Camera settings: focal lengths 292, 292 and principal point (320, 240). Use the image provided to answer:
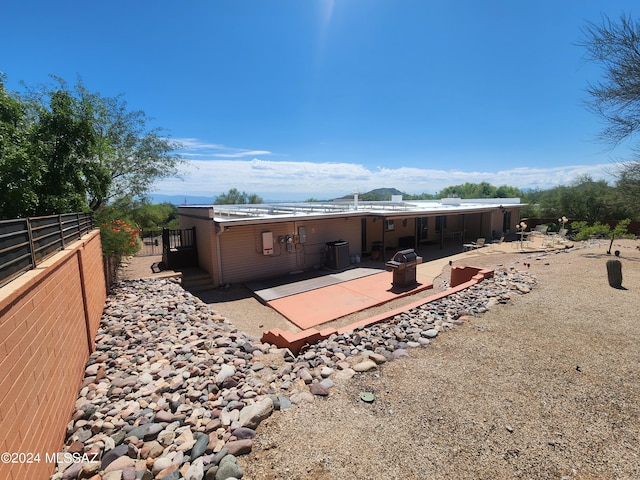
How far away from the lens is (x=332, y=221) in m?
12.5

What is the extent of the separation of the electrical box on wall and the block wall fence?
6907 millimetres

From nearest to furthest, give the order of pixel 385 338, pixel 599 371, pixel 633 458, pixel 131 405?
pixel 633 458
pixel 131 405
pixel 599 371
pixel 385 338

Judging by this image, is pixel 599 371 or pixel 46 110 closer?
pixel 599 371

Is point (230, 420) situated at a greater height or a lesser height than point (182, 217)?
lesser

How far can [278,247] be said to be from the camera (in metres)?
11.1

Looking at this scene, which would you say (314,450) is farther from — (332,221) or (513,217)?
(513,217)

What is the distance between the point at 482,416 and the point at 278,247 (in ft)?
29.2

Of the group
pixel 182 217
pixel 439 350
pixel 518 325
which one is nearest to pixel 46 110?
pixel 182 217

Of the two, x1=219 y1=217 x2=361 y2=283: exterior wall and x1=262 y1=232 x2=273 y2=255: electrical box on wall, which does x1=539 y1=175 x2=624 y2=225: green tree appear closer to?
x1=219 y1=217 x2=361 y2=283: exterior wall

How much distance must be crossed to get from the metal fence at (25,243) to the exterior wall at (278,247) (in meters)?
6.28

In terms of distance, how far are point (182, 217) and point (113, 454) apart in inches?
469

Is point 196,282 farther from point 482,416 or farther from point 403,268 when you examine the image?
point 482,416

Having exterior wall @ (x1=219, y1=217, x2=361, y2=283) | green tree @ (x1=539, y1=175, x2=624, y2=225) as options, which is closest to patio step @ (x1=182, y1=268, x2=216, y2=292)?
exterior wall @ (x1=219, y1=217, x2=361, y2=283)

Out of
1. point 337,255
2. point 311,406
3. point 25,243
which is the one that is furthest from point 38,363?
point 337,255
